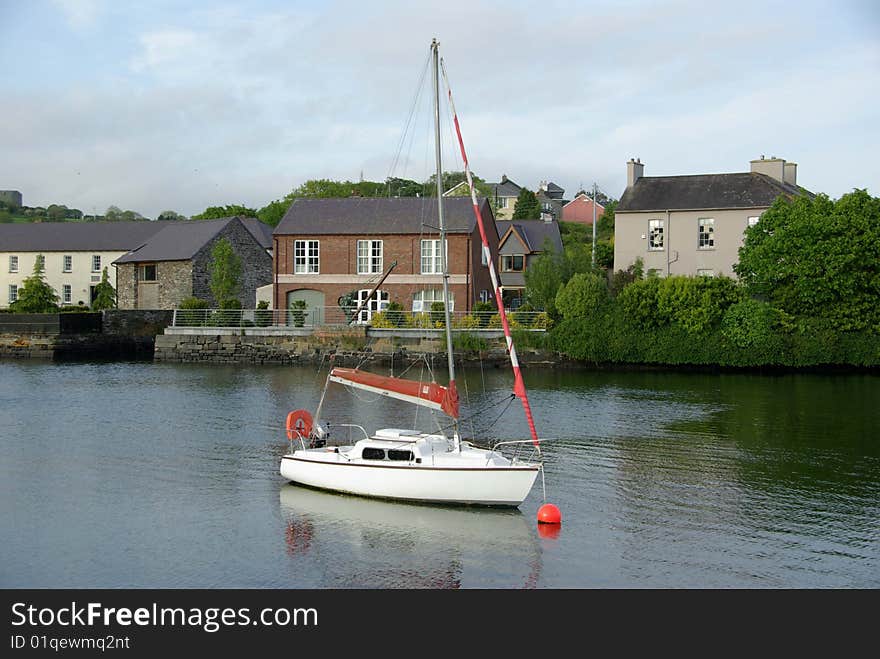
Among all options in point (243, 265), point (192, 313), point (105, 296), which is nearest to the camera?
point (192, 313)

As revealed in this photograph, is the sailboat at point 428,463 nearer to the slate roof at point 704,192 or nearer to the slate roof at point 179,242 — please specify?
the slate roof at point 704,192

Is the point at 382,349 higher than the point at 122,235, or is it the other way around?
the point at 122,235

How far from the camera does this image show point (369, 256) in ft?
213

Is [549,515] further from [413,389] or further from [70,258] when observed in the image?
[70,258]

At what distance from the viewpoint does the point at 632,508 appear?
74.2ft

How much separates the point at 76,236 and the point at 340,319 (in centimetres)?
3718

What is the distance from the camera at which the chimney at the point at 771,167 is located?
62281mm

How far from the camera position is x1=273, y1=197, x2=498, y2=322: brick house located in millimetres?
63531

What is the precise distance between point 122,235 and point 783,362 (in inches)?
2385

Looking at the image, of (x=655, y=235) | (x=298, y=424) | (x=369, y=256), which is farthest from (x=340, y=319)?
(x=298, y=424)
